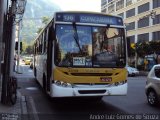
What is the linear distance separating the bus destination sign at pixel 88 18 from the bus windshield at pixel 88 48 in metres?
0.23

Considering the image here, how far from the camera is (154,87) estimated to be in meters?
13.2

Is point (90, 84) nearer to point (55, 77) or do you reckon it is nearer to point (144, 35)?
point (55, 77)

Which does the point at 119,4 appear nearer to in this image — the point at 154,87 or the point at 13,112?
the point at 154,87

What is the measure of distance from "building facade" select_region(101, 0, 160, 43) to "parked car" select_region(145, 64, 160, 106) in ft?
167

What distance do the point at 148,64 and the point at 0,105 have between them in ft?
161

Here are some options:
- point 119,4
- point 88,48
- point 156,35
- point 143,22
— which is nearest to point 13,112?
point 88,48

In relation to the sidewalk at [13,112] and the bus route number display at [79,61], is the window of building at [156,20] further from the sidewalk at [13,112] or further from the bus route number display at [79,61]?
the bus route number display at [79,61]

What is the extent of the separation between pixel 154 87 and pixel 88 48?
2949 millimetres

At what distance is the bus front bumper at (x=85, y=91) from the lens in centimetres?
1164

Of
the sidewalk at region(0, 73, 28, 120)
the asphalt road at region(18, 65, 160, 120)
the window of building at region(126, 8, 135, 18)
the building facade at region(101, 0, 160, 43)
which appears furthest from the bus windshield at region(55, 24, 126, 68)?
the window of building at region(126, 8, 135, 18)

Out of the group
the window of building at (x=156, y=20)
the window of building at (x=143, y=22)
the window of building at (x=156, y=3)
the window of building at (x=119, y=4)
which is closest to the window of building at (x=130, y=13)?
the window of building at (x=119, y=4)

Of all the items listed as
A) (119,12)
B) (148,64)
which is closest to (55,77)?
(148,64)

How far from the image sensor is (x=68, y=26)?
12086mm

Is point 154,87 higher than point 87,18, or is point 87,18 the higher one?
point 87,18
